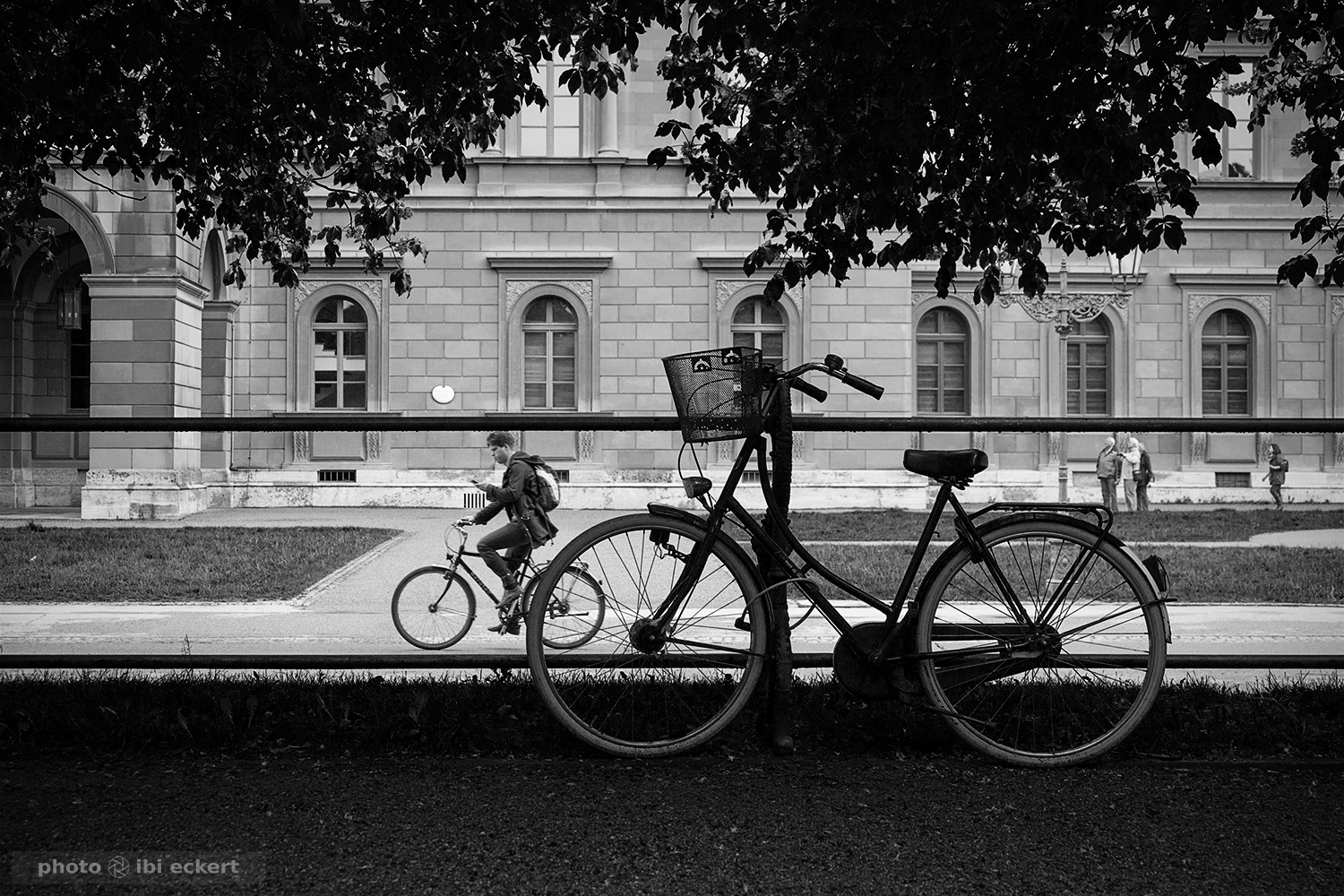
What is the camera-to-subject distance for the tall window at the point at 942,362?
22.2 metres

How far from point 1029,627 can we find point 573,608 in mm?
1517

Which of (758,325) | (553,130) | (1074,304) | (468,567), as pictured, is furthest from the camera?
(553,130)

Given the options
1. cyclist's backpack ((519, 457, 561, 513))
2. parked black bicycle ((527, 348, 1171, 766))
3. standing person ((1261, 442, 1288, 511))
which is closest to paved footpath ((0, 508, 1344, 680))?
cyclist's backpack ((519, 457, 561, 513))

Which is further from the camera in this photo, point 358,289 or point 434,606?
point 358,289

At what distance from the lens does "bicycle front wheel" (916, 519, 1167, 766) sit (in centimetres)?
332

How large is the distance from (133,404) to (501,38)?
15.3 m

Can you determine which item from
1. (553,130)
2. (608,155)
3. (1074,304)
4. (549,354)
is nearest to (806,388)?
(1074,304)

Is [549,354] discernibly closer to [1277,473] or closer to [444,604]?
[444,604]

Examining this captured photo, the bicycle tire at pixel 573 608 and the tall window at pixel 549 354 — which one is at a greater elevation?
the tall window at pixel 549 354

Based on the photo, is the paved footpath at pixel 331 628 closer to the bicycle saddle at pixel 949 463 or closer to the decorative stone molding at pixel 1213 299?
the bicycle saddle at pixel 949 463

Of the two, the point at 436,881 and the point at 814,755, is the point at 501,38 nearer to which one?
the point at 814,755

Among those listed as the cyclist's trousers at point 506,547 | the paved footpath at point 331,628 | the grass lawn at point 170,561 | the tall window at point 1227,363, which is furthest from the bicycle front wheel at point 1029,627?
the tall window at point 1227,363

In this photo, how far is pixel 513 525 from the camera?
24.1ft

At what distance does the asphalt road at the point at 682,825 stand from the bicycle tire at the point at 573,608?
0.48 metres
